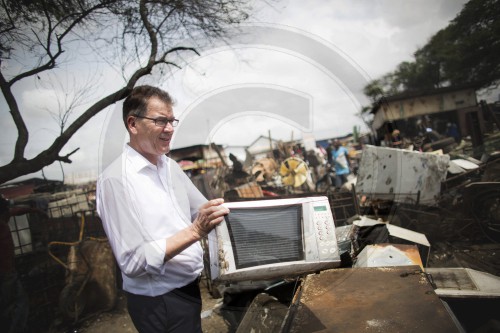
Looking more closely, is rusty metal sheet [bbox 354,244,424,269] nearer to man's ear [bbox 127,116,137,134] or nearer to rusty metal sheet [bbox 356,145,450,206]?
man's ear [bbox 127,116,137,134]

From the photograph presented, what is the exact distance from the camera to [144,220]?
49.4 inches

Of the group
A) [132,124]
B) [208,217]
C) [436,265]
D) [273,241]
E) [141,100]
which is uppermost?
[141,100]

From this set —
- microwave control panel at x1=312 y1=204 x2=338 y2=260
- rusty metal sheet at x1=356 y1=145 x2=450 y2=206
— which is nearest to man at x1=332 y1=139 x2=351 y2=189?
rusty metal sheet at x1=356 y1=145 x2=450 y2=206

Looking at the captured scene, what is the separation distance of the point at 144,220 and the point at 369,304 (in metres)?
1.23

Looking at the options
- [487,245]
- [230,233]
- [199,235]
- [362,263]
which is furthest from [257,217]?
[487,245]

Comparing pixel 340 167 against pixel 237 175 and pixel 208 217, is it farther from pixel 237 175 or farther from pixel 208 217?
pixel 208 217

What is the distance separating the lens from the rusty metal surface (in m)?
1.25

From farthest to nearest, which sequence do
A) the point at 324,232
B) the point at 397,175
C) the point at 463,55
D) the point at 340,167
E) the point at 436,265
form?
1. the point at 463,55
2. the point at 340,167
3. the point at 397,175
4. the point at 436,265
5. the point at 324,232

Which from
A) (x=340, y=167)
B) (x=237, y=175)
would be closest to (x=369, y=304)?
(x=237, y=175)

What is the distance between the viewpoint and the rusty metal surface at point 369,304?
125cm

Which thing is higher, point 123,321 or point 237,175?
point 237,175

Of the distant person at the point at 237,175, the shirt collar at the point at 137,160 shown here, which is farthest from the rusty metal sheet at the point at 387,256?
the distant person at the point at 237,175

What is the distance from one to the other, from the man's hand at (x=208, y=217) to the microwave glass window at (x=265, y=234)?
23 cm

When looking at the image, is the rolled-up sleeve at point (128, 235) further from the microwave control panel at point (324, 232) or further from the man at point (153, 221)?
the microwave control panel at point (324, 232)
